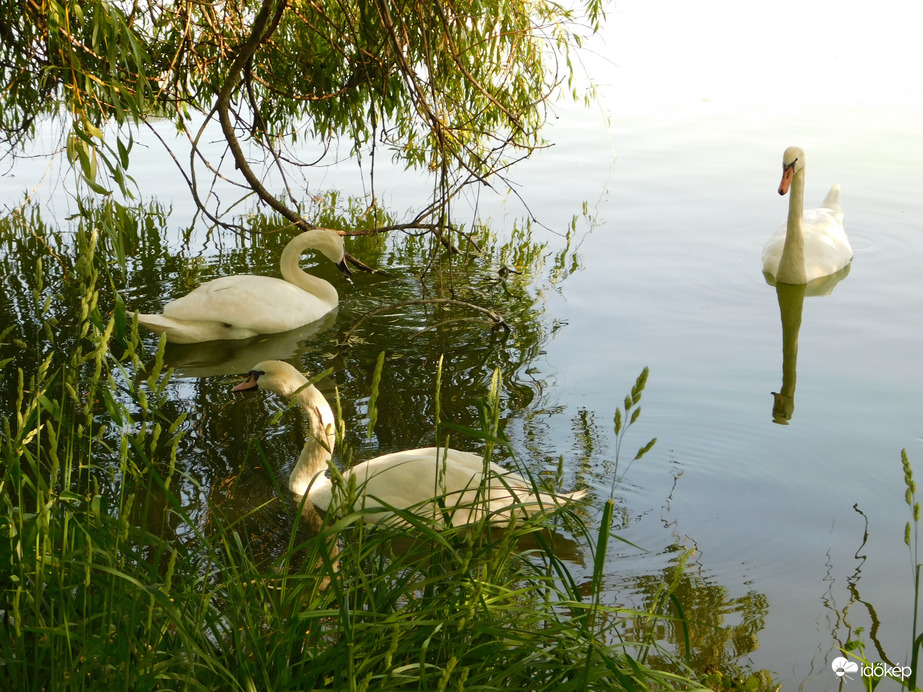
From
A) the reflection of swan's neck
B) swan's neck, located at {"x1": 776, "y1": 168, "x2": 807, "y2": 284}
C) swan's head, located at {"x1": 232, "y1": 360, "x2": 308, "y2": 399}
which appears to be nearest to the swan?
swan's head, located at {"x1": 232, "y1": 360, "x2": 308, "y2": 399}

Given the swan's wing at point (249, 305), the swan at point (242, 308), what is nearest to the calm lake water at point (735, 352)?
the swan at point (242, 308)

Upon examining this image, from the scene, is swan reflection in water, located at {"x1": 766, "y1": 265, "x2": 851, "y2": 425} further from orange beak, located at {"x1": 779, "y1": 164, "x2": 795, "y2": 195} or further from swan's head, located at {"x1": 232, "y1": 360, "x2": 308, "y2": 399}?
swan's head, located at {"x1": 232, "y1": 360, "x2": 308, "y2": 399}

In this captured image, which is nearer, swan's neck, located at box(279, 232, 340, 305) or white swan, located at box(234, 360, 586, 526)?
white swan, located at box(234, 360, 586, 526)

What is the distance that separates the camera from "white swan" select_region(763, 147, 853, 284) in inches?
304

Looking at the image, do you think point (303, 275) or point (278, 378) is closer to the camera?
point (278, 378)

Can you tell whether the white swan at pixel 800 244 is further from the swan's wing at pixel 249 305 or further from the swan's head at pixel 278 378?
the swan's head at pixel 278 378

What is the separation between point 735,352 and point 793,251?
5.34ft

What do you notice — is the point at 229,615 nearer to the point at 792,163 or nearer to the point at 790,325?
the point at 790,325

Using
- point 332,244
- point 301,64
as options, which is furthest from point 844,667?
point 301,64

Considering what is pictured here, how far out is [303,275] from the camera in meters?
7.30

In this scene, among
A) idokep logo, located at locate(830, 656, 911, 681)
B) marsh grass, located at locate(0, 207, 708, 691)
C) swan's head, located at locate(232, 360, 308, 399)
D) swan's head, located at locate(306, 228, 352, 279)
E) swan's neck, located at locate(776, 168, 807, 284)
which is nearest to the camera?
marsh grass, located at locate(0, 207, 708, 691)

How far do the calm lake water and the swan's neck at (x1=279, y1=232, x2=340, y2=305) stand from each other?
0.22m

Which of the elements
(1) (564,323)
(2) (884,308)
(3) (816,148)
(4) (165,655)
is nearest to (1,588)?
(4) (165,655)

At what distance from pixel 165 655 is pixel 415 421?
3.06 meters
